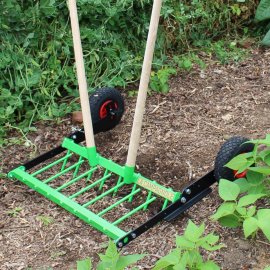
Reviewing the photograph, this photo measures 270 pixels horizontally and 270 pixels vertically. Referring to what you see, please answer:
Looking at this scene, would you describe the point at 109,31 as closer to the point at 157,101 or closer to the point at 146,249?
the point at 157,101

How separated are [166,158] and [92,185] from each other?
0.52 metres

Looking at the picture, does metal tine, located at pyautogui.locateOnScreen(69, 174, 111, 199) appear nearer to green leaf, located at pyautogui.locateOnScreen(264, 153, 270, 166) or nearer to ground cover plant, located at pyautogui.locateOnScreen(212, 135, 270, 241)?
ground cover plant, located at pyautogui.locateOnScreen(212, 135, 270, 241)

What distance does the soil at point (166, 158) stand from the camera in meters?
2.79

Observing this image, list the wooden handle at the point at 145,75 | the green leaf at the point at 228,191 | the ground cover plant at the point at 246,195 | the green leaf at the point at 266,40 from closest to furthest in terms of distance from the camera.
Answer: the ground cover plant at the point at 246,195 → the green leaf at the point at 228,191 → the wooden handle at the point at 145,75 → the green leaf at the point at 266,40

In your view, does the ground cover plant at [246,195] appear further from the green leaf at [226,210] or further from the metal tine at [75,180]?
the metal tine at [75,180]

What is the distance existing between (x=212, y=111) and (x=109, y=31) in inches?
33.2

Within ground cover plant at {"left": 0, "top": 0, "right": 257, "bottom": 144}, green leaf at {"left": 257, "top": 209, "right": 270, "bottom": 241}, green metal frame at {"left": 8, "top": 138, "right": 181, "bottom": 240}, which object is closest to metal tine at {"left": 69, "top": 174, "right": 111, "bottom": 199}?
green metal frame at {"left": 8, "top": 138, "right": 181, "bottom": 240}

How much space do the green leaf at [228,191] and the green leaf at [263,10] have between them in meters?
2.55

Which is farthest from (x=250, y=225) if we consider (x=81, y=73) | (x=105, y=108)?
(x=105, y=108)

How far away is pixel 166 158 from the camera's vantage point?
3.41 meters

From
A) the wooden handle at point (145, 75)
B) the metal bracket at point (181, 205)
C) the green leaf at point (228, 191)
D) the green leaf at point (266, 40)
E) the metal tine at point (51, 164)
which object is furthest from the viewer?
the green leaf at point (266, 40)

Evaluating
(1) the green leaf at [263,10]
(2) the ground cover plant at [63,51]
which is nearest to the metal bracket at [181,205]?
(2) the ground cover plant at [63,51]

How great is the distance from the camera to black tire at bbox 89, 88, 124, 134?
3.42m

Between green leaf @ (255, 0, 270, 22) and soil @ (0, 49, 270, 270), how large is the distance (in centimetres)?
27
